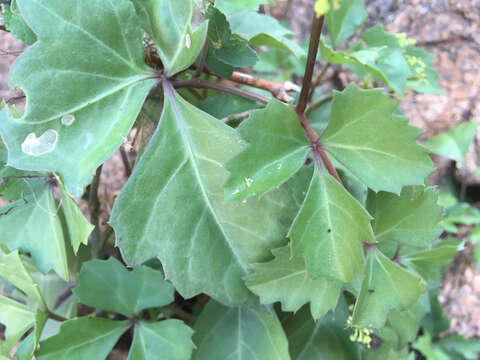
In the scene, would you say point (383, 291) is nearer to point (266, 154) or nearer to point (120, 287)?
point (266, 154)

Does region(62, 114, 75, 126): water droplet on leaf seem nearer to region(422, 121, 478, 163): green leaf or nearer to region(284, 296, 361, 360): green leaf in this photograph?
region(284, 296, 361, 360): green leaf

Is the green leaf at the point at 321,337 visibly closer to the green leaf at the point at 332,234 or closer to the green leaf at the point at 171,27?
the green leaf at the point at 332,234

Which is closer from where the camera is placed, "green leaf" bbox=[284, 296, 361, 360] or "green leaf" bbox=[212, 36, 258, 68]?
"green leaf" bbox=[212, 36, 258, 68]

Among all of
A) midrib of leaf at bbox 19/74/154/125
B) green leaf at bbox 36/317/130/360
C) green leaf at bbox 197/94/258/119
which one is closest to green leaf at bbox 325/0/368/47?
green leaf at bbox 197/94/258/119

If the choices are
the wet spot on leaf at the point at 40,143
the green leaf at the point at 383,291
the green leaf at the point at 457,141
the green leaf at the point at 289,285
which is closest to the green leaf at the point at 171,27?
the wet spot on leaf at the point at 40,143

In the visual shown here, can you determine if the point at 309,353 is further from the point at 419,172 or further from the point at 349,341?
the point at 419,172

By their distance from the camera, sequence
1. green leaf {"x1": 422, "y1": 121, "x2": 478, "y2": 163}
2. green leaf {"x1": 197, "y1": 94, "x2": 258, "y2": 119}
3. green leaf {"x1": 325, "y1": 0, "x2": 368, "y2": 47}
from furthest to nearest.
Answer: green leaf {"x1": 422, "y1": 121, "x2": 478, "y2": 163} → green leaf {"x1": 325, "y1": 0, "x2": 368, "y2": 47} → green leaf {"x1": 197, "y1": 94, "x2": 258, "y2": 119}

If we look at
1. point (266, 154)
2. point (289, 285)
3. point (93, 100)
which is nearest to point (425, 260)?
point (289, 285)

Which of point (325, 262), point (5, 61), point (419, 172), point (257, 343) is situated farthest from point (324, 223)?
point (5, 61)
